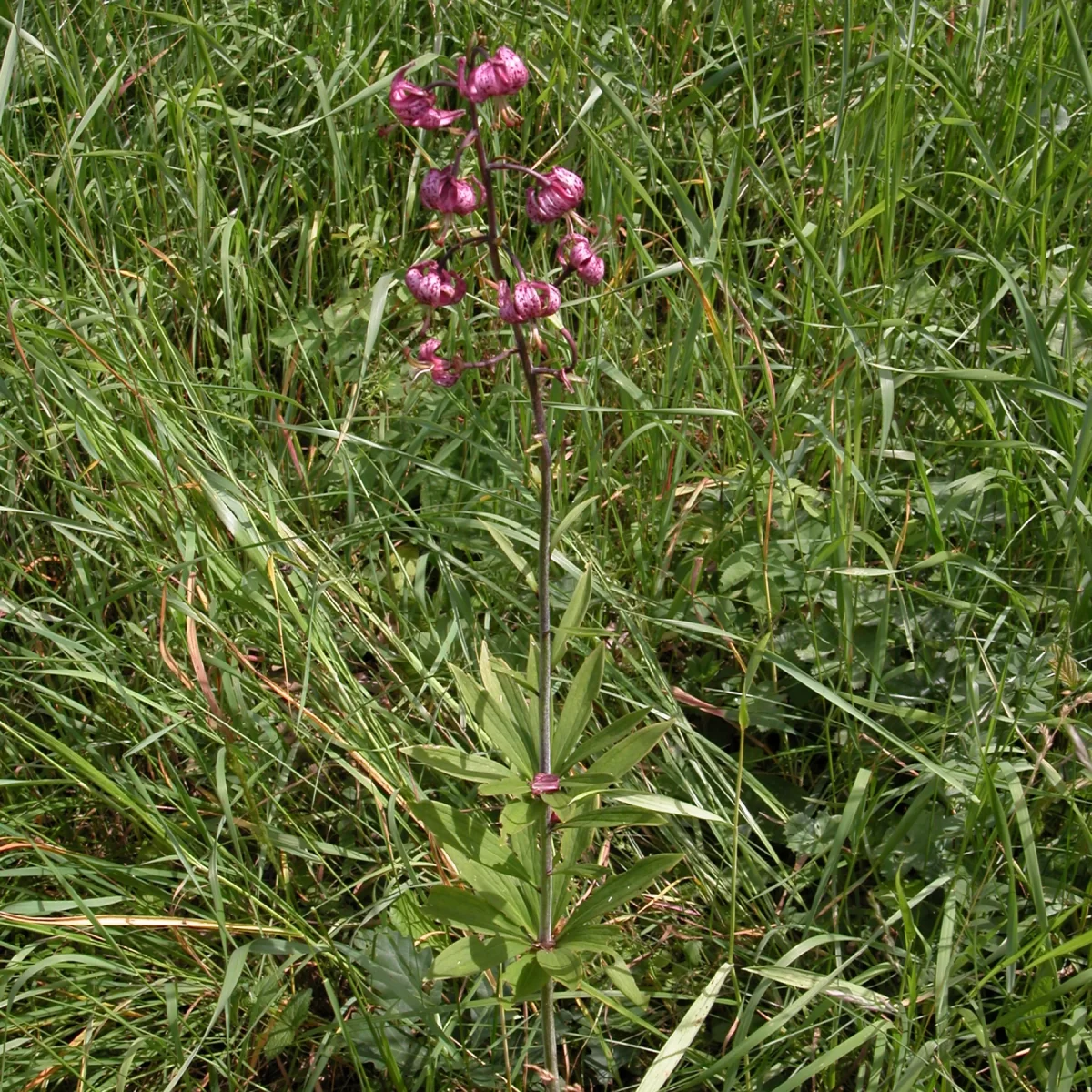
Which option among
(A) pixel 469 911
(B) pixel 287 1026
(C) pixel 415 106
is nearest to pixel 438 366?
(C) pixel 415 106

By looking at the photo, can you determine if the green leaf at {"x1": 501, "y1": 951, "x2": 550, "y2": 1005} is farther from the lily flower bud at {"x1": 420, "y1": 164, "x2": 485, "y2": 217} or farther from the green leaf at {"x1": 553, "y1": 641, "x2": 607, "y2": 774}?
the lily flower bud at {"x1": 420, "y1": 164, "x2": 485, "y2": 217}

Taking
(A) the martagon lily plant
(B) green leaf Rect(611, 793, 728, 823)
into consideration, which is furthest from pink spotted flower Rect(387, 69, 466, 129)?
(B) green leaf Rect(611, 793, 728, 823)

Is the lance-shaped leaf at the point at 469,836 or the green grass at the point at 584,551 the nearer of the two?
the lance-shaped leaf at the point at 469,836

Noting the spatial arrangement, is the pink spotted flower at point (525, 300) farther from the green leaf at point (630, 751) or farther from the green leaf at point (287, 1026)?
the green leaf at point (287, 1026)

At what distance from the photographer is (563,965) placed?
1.78m

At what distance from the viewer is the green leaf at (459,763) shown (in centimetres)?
178

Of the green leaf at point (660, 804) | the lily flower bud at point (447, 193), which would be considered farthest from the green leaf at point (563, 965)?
the lily flower bud at point (447, 193)

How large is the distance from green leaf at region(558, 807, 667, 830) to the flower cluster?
0.66 m

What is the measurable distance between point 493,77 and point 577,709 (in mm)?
954

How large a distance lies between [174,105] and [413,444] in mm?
1024

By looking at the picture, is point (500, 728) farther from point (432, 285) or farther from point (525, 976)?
point (432, 285)

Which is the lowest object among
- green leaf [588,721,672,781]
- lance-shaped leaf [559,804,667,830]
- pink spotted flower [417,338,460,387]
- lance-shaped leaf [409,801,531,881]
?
lance-shaped leaf [409,801,531,881]

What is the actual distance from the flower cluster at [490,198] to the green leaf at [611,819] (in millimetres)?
655

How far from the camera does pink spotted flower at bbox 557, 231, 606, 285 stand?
5.38 ft
